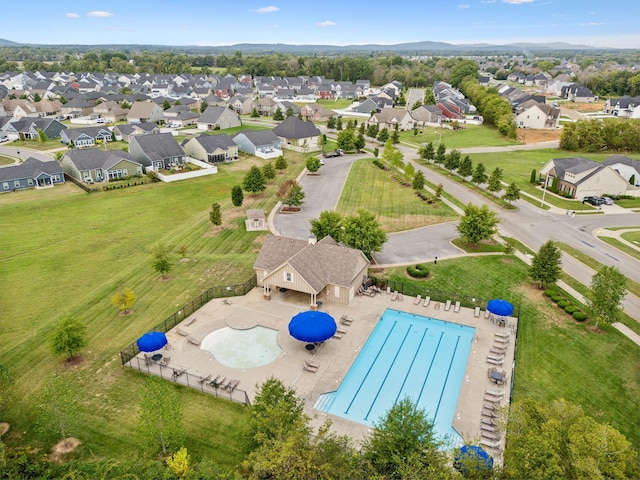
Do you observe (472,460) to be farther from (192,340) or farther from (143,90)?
(143,90)

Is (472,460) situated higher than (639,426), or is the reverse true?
(472,460)

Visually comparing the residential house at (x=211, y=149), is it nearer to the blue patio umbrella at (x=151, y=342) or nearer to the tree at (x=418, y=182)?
the tree at (x=418, y=182)

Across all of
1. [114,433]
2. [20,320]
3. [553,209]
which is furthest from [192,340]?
[553,209]

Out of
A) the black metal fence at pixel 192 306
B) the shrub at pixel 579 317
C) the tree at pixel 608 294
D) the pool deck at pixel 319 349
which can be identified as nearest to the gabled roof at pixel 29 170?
the black metal fence at pixel 192 306

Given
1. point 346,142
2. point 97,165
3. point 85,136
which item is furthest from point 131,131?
point 346,142

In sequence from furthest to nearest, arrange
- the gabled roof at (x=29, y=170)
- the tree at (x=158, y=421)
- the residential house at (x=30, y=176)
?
Answer: the gabled roof at (x=29, y=170)
the residential house at (x=30, y=176)
the tree at (x=158, y=421)

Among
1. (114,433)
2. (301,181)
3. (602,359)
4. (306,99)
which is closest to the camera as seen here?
(114,433)
